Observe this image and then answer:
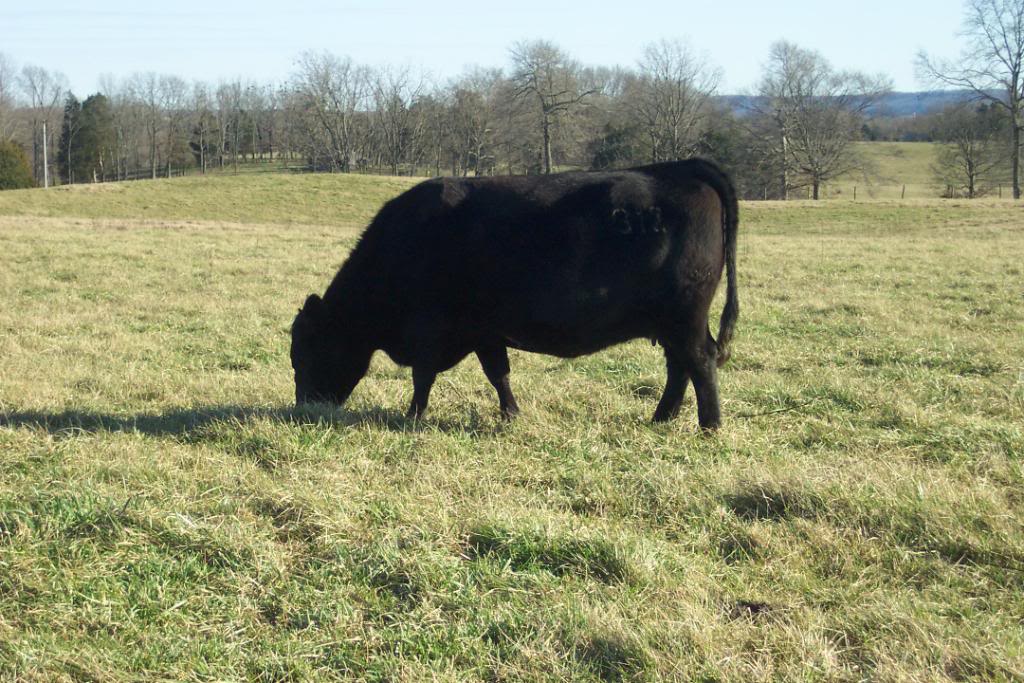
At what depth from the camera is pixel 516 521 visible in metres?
4.46

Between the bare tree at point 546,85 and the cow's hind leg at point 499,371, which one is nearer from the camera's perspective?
the cow's hind leg at point 499,371

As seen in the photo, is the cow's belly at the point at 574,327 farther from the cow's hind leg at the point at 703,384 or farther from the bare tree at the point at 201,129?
the bare tree at the point at 201,129

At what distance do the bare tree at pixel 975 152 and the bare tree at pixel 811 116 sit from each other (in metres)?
6.99

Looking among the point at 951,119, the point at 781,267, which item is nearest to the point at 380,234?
the point at 781,267

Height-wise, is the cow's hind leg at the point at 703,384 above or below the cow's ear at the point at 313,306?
below

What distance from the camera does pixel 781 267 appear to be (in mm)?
19250

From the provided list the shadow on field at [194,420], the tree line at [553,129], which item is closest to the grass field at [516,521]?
the shadow on field at [194,420]

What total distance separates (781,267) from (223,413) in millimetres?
15118

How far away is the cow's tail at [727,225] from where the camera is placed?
680 centimetres

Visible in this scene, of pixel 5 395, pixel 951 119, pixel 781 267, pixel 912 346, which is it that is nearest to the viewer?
pixel 5 395

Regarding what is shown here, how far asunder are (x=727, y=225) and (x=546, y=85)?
64.6 metres

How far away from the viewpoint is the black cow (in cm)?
645

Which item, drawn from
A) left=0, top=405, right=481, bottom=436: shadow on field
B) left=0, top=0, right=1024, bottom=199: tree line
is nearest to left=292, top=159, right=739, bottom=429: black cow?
left=0, top=405, right=481, bottom=436: shadow on field

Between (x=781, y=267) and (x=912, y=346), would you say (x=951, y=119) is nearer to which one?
(x=781, y=267)
